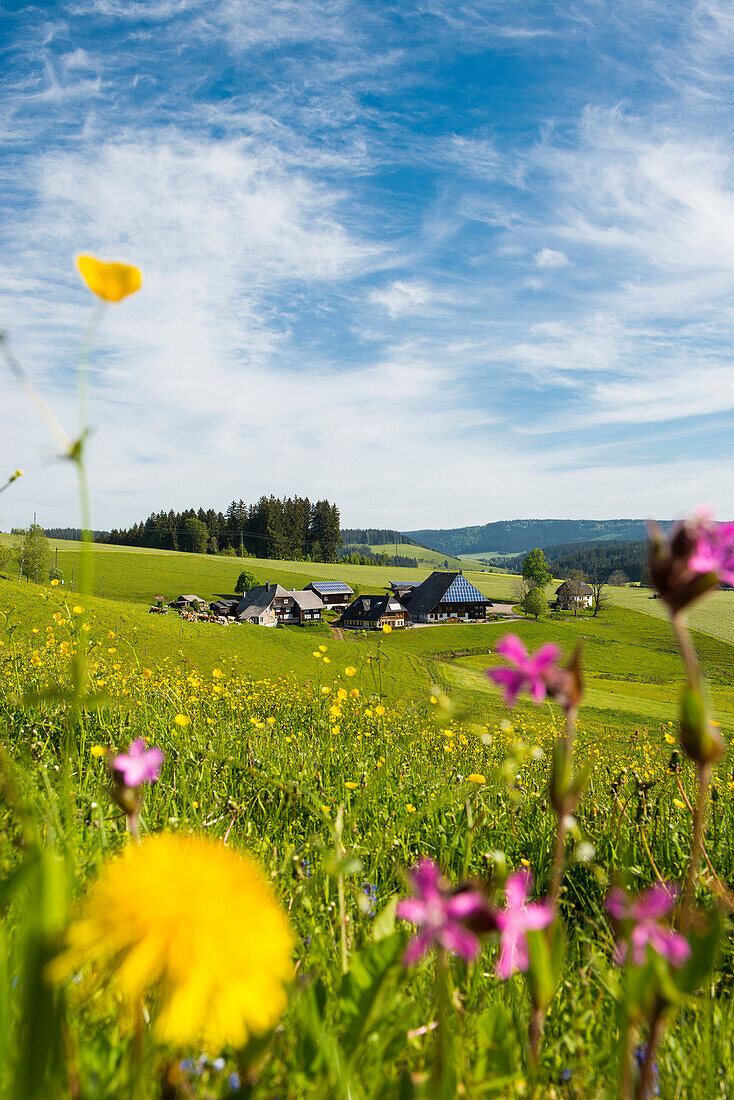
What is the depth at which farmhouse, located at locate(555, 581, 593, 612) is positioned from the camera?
10206 centimetres

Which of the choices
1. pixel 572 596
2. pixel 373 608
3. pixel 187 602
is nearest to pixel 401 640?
pixel 373 608

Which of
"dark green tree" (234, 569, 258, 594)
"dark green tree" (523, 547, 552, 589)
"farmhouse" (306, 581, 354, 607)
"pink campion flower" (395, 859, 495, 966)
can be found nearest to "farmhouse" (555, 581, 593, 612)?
"dark green tree" (523, 547, 552, 589)

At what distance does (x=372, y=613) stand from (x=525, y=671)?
79697mm

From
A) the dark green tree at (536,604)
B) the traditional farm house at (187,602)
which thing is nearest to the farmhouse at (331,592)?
the traditional farm house at (187,602)

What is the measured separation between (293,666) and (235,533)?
362 feet

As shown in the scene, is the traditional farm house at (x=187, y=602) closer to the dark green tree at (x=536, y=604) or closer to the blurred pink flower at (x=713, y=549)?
the dark green tree at (x=536, y=604)

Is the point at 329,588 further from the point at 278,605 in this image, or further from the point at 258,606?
the point at 258,606

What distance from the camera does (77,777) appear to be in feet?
10.4

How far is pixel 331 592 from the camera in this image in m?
90.4

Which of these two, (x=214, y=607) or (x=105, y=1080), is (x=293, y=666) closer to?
(x=105, y=1080)

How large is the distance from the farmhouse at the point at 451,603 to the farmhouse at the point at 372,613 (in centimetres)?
457

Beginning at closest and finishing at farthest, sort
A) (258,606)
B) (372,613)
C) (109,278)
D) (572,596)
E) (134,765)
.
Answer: (109,278)
(134,765)
(258,606)
(372,613)
(572,596)

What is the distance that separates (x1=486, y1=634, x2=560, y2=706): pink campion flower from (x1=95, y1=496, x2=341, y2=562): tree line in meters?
125

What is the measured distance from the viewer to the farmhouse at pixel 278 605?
7912 cm
